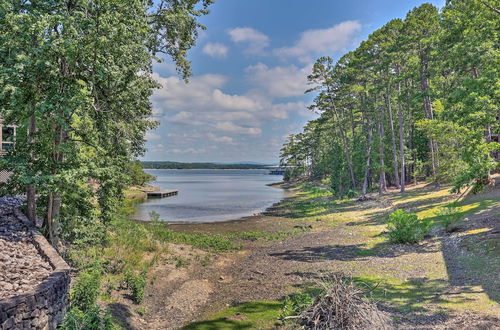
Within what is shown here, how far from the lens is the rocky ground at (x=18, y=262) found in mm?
7270

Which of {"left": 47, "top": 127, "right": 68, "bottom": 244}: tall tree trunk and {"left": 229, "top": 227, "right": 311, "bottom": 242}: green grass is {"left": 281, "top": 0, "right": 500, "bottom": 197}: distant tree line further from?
{"left": 47, "top": 127, "right": 68, "bottom": 244}: tall tree trunk

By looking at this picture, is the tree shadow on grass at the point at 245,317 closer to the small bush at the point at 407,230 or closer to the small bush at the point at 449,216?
the small bush at the point at 407,230

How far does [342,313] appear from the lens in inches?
289

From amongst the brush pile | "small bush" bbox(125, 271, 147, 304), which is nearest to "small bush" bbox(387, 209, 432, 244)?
the brush pile

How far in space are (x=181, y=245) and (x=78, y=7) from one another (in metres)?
13.9

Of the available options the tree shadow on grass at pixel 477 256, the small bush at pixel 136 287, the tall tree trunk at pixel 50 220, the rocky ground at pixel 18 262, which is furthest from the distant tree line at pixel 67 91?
the tree shadow on grass at pixel 477 256

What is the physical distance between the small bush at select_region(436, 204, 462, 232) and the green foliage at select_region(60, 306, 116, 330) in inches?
639

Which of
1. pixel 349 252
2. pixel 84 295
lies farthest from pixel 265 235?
pixel 84 295

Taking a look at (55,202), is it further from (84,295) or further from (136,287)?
(136,287)

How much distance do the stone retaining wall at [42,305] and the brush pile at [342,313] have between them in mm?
5557

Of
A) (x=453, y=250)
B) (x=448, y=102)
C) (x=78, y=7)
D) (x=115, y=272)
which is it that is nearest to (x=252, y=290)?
(x=115, y=272)

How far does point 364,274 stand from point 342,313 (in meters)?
5.88

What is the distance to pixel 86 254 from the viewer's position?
532 inches

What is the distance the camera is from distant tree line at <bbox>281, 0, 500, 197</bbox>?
12.8 metres
